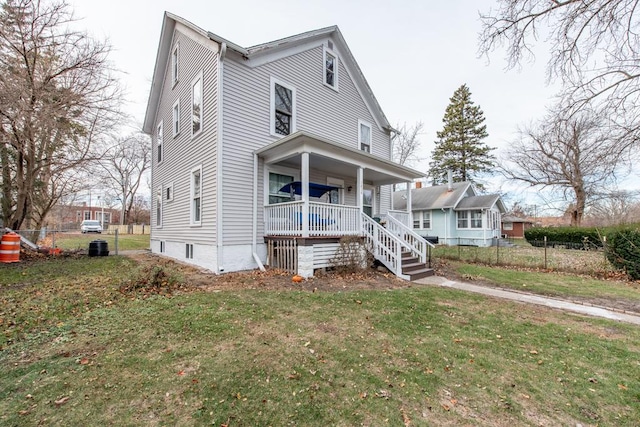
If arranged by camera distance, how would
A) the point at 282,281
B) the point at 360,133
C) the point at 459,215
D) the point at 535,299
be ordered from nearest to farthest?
the point at 535,299, the point at 282,281, the point at 360,133, the point at 459,215

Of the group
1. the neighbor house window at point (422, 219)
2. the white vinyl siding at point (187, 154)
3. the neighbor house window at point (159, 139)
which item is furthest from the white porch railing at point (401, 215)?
the neighbor house window at point (422, 219)

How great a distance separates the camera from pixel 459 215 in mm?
21812

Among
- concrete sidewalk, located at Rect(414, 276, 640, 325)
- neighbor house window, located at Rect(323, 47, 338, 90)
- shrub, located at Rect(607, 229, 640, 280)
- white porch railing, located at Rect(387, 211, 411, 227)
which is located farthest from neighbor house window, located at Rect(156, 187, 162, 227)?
shrub, located at Rect(607, 229, 640, 280)

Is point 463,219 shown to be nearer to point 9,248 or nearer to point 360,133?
point 360,133

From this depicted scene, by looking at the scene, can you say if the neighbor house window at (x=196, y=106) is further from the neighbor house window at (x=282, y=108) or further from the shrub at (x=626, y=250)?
the shrub at (x=626, y=250)

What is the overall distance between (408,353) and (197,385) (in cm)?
233

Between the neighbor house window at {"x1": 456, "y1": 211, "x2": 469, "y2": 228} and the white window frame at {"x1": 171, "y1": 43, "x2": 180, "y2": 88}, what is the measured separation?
20.1 m

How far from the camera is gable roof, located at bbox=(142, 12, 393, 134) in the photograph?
861 cm

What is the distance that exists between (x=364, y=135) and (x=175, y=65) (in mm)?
8326

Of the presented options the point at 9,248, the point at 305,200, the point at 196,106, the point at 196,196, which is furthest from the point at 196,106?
the point at 9,248

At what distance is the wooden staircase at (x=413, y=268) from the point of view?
8117 mm

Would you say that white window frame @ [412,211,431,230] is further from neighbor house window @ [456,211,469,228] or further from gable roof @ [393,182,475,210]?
neighbor house window @ [456,211,469,228]

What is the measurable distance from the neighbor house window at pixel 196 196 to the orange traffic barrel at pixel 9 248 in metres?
5.84

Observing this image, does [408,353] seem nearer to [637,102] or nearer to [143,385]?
[143,385]
